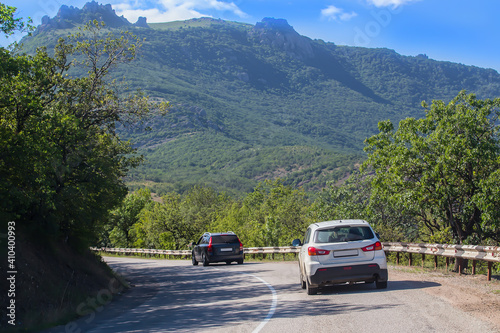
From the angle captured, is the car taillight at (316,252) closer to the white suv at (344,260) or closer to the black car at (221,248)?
the white suv at (344,260)

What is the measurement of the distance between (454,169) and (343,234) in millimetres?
9824

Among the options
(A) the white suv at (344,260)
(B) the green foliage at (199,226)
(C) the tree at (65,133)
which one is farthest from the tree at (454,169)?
(B) the green foliage at (199,226)

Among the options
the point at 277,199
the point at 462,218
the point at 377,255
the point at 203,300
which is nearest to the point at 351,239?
the point at 377,255

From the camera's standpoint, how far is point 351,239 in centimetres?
1143

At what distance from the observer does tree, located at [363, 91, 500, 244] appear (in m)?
18.9

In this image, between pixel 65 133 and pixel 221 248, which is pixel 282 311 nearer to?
pixel 65 133

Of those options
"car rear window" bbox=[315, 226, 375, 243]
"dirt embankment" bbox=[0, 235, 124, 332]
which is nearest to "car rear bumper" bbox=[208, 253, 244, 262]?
"dirt embankment" bbox=[0, 235, 124, 332]

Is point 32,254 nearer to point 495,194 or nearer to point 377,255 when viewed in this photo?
point 377,255

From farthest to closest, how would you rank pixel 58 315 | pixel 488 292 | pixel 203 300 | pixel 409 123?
pixel 409 123 < pixel 203 300 < pixel 488 292 < pixel 58 315

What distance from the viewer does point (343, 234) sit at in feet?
38.0

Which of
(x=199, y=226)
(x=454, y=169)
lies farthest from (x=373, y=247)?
(x=199, y=226)

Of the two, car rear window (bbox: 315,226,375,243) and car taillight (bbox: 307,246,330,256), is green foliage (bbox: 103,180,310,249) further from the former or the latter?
car taillight (bbox: 307,246,330,256)

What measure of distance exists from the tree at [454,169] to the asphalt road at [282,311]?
7299mm

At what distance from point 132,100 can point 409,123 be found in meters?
12.6
